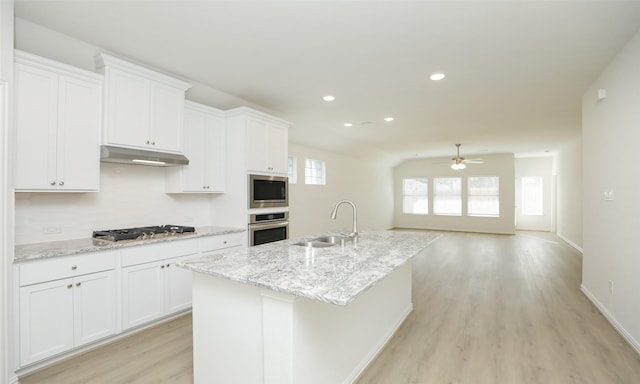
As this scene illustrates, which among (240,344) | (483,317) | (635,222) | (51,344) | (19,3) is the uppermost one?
(19,3)

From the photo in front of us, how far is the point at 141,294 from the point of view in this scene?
2828mm

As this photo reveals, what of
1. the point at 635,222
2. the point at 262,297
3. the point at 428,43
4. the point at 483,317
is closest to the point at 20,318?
the point at 262,297

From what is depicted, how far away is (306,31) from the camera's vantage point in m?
2.48

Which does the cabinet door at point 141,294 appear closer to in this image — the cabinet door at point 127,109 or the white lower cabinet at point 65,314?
the white lower cabinet at point 65,314

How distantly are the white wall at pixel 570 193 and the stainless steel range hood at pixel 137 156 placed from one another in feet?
27.7

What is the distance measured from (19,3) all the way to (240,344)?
2.76m

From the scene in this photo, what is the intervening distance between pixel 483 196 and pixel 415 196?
2291 mm

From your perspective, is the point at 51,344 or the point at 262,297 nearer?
the point at 262,297

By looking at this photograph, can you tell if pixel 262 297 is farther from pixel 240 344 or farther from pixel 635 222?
pixel 635 222

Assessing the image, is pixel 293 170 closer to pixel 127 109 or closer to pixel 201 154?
pixel 201 154

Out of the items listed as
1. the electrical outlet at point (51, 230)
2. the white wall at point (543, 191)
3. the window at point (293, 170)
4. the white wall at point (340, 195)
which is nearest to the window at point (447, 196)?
the white wall at point (340, 195)

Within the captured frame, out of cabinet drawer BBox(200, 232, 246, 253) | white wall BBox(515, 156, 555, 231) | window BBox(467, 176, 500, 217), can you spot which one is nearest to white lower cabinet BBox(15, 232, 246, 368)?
cabinet drawer BBox(200, 232, 246, 253)

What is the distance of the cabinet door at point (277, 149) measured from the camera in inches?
165

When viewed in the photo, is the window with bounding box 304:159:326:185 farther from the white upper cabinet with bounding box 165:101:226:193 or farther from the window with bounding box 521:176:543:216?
the window with bounding box 521:176:543:216
